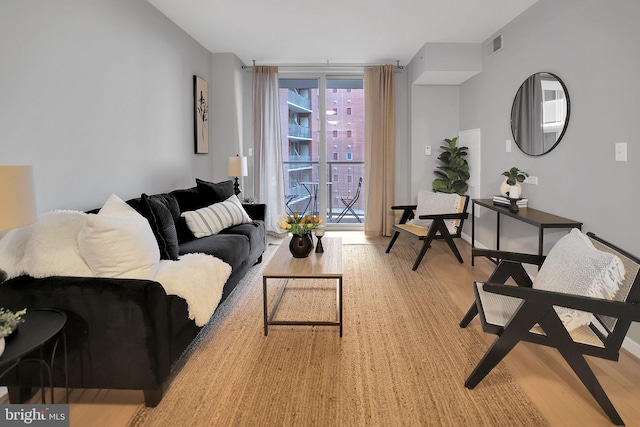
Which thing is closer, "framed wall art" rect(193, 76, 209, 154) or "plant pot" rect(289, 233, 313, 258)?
"plant pot" rect(289, 233, 313, 258)

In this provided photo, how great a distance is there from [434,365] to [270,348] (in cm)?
101

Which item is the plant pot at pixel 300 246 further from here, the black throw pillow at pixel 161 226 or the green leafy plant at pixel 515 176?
the green leafy plant at pixel 515 176

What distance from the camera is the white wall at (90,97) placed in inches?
92.3

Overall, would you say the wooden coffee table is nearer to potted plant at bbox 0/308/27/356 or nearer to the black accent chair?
potted plant at bbox 0/308/27/356

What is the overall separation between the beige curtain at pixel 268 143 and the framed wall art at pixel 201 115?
84 cm

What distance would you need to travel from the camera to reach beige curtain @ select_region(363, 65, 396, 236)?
20.1 ft

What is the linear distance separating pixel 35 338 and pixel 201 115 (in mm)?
4112

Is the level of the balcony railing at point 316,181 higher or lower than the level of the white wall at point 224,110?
lower

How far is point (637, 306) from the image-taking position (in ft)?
5.97

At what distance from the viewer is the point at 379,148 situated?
623 cm

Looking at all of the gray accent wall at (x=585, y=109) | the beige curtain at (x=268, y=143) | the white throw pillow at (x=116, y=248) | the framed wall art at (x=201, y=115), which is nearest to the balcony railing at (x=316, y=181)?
the beige curtain at (x=268, y=143)

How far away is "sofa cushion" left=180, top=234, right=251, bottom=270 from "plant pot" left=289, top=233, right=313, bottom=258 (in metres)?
0.52

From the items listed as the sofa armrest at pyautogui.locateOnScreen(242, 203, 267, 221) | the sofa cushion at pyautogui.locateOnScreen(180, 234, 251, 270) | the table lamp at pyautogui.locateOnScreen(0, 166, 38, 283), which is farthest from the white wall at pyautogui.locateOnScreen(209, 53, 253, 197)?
the table lamp at pyautogui.locateOnScreen(0, 166, 38, 283)

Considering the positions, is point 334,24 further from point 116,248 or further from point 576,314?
point 576,314
